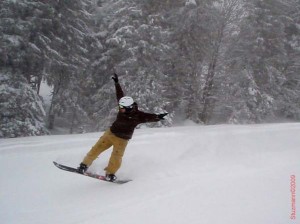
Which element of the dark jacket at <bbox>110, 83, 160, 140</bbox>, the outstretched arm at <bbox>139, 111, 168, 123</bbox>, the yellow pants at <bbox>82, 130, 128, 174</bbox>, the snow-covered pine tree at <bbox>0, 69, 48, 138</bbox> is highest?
the outstretched arm at <bbox>139, 111, 168, 123</bbox>

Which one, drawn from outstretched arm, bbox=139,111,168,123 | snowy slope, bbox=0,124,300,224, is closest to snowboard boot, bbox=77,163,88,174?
snowy slope, bbox=0,124,300,224

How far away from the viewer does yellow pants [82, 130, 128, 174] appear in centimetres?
730

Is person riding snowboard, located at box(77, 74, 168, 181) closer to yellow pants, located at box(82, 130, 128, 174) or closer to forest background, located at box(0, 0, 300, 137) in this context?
yellow pants, located at box(82, 130, 128, 174)

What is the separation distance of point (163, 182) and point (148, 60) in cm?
1403

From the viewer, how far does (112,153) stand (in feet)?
24.1

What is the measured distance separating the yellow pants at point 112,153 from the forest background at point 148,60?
9.65 meters

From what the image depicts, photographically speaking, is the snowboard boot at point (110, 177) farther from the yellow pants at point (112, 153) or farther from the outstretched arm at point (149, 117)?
the outstretched arm at point (149, 117)

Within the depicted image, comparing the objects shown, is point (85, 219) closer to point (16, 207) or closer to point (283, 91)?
point (16, 207)

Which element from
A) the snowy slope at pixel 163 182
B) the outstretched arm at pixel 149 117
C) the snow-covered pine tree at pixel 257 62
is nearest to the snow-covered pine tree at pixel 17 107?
the snowy slope at pixel 163 182

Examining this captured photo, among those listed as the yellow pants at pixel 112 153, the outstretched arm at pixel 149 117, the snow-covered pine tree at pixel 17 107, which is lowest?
the snow-covered pine tree at pixel 17 107

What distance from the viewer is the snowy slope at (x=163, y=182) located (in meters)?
5.47

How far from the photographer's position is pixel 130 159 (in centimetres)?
855

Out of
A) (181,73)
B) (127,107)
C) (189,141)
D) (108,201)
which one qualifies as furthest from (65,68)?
(108,201)

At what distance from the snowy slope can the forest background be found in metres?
7.62
